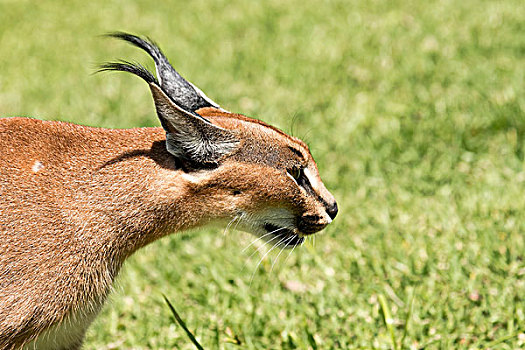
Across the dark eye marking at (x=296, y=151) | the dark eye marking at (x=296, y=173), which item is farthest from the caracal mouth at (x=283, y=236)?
the dark eye marking at (x=296, y=151)

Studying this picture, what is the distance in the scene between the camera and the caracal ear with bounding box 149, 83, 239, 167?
2.97m

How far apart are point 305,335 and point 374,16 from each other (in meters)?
5.22

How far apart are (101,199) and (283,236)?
0.97 metres

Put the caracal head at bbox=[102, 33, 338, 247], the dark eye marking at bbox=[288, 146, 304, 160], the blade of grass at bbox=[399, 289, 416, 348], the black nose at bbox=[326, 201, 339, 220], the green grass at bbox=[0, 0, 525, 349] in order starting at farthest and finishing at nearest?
the green grass at bbox=[0, 0, 525, 349], the blade of grass at bbox=[399, 289, 416, 348], the black nose at bbox=[326, 201, 339, 220], the dark eye marking at bbox=[288, 146, 304, 160], the caracal head at bbox=[102, 33, 338, 247]

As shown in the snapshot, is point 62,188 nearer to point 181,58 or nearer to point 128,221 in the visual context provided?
point 128,221

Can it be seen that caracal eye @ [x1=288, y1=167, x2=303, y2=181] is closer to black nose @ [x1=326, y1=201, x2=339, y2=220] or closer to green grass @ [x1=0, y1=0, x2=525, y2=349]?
black nose @ [x1=326, y1=201, x2=339, y2=220]

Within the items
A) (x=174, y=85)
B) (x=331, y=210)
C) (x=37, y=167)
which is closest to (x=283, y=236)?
(x=331, y=210)

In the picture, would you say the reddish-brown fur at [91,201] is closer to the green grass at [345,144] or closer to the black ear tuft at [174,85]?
the black ear tuft at [174,85]

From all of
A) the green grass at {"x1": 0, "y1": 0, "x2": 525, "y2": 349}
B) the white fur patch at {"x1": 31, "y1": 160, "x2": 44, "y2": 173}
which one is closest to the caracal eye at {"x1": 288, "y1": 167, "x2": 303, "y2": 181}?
the green grass at {"x1": 0, "y1": 0, "x2": 525, "y2": 349}

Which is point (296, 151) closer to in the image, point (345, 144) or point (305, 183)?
point (305, 183)

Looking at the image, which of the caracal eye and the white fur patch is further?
the caracal eye

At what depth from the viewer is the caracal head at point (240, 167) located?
311cm

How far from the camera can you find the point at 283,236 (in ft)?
11.8

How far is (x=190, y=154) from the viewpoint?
10.3ft
